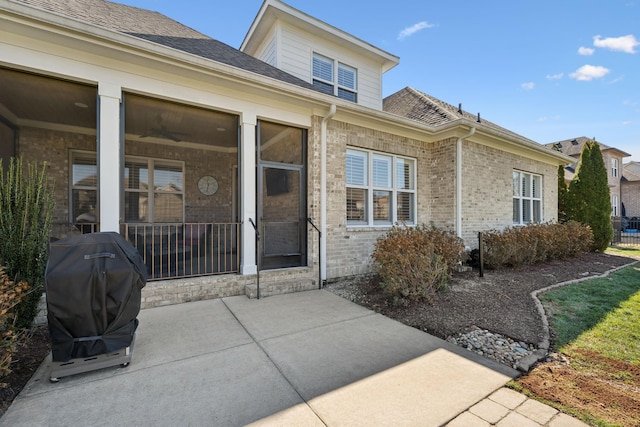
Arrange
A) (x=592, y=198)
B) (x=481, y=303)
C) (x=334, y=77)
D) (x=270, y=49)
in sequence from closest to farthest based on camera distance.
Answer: (x=481, y=303) → (x=270, y=49) → (x=334, y=77) → (x=592, y=198)

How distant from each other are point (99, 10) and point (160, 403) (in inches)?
272

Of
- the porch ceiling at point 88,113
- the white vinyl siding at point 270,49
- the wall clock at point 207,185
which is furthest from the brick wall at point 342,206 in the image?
the wall clock at point 207,185

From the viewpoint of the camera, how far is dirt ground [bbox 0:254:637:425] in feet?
9.15

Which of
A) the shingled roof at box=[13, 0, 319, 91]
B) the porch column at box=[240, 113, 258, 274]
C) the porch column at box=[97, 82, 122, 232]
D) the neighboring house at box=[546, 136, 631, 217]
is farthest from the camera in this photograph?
the neighboring house at box=[546, 136, 631, 217]

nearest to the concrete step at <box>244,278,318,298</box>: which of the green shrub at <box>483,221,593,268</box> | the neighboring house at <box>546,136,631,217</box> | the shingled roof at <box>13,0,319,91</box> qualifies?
the shingled roof at <box>13,0,319,91</box>

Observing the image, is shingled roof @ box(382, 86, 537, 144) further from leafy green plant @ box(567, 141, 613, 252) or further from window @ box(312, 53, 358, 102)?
leafy green plant @ box(567, 141, 613, 252)

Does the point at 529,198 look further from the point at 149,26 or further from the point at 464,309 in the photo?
the point at 149,26

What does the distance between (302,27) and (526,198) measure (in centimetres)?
909

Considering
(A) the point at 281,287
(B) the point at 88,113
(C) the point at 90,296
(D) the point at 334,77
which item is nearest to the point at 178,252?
(A) the point at 281,287

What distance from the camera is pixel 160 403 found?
7.07ft

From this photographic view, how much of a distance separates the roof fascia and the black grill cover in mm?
6966

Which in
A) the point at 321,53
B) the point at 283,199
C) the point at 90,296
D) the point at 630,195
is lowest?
the point at 90,296

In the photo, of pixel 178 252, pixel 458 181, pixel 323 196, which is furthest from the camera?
pixel 458 181

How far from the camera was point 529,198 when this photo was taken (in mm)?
9766
